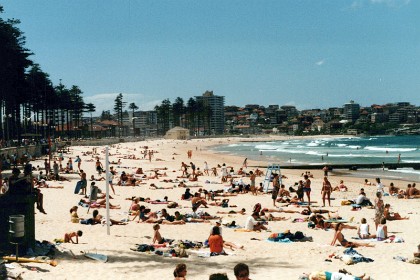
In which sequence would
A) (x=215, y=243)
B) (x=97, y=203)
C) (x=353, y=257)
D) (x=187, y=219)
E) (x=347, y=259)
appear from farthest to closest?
(x=97, y=203)
(x=187, y=219)
(x=215, y=243)
(x=353, y=257)
(x=347, y=259)

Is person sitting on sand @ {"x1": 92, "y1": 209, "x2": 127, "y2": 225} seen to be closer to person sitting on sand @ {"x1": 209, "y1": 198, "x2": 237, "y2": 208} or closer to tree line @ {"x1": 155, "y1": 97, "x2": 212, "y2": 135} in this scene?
person sitting on sand @ {"x1": 209, "y1": 198, "x2": 237, "y2": 208}

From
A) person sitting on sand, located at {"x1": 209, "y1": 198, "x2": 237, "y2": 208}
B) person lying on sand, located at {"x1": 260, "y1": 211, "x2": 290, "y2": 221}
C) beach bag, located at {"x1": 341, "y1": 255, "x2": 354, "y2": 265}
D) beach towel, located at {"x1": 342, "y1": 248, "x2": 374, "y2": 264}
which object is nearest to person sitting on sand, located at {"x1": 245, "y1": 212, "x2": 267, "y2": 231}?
person lying on sand, located at {"x1": 260, "y1": 211, "x2": 290, "y2": 221}

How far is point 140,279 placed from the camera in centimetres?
849

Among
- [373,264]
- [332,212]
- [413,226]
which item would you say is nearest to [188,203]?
[332,212]

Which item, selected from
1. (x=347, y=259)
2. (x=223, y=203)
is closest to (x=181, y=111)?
(x=223, y=203)

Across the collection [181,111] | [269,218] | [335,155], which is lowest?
[335,155]

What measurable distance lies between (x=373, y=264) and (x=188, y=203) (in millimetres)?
10481

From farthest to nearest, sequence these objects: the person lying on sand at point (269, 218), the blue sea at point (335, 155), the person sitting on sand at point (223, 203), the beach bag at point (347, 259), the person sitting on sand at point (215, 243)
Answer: the blue sea at point (335, 155), the person sitting on sand at point (223, 203), the person lying on sand at point (269, 218), the person sitting on sand at point (215, 243), the beach bag at point (347, 259)

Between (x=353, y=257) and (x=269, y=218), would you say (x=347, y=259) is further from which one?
(x=269, y=218)

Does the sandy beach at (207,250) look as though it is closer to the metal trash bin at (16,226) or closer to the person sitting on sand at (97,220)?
the person sitting on sand at (97,220)

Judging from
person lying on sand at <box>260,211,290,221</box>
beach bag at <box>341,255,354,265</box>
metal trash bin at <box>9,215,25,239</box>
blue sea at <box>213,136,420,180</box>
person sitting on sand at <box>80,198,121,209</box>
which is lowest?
blue sea at <box>213,136,420,180</box>

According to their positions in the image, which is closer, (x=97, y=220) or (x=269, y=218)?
(x=97, y=220)

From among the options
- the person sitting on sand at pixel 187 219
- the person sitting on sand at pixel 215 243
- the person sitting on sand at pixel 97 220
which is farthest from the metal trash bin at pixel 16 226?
the person sitting on sand at pixel 187 219

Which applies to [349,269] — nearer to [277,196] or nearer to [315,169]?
[277,196]
